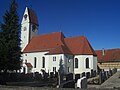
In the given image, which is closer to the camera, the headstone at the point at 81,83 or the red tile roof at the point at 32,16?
the headstone at the point at 81,83

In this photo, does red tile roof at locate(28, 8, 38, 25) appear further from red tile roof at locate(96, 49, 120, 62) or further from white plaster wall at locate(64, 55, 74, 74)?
red tile roof at locate(96, 49, 120, 62)

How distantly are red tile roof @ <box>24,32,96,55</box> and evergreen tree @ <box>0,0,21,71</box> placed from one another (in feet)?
45.2

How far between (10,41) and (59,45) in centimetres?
1650

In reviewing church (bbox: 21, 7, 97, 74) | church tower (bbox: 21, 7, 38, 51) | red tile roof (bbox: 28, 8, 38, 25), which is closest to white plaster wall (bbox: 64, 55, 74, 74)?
church (bbox: 21, 7, 97, 74)

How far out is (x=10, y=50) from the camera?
31391mm

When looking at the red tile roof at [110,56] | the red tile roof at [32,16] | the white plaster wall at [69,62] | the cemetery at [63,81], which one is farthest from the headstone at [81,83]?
the red tile roof at [32,16]

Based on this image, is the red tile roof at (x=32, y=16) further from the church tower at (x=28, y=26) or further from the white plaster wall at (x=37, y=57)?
the white plaster wall at (x=37, y=57)

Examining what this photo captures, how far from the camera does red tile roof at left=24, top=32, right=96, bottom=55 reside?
153 feet

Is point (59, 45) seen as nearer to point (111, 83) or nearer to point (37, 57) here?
point (37, 57)

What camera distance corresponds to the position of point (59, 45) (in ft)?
154

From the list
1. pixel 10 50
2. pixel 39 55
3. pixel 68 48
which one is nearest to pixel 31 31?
pixel 39 55

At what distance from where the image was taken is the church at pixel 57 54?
45688 mm

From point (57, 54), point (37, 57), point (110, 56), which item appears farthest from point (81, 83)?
point (110, 56)

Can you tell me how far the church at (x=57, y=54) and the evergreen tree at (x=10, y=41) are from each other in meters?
13.7
